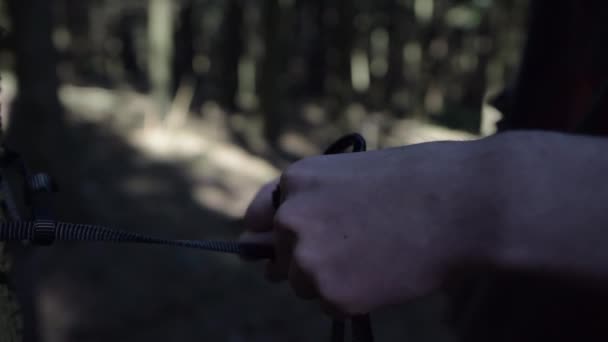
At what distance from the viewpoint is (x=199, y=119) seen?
8.34m

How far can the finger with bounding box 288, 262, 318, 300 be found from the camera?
608 millimetres

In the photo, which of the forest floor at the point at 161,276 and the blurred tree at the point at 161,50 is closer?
the forest floor at the point at 161,276

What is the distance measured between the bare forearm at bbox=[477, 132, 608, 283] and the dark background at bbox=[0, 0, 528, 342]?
143 centimetres

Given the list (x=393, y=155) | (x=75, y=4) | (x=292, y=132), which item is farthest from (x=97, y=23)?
(x=393, y=155)

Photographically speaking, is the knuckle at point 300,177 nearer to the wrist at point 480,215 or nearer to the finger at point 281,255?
the finger at point 281,255

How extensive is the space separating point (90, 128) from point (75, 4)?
522 cm

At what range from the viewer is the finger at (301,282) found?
0.61 m

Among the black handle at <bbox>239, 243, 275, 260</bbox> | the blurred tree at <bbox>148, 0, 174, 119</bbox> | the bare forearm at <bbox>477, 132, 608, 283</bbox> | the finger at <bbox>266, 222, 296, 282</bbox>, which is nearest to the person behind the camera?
the bare forearm at <bbox>477, 132, 608, 283</bbox>

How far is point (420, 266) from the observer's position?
0.58 meters

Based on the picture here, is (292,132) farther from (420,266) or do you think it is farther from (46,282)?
(420,266)

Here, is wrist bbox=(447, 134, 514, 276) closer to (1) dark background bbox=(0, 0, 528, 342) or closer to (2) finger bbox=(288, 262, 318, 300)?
(2) finger bbox=(288, 262, 318, 300)

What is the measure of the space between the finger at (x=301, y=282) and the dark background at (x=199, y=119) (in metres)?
1.22

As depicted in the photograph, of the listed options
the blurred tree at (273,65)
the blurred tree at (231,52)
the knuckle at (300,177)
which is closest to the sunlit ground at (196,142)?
the blurred tree at (273,65)

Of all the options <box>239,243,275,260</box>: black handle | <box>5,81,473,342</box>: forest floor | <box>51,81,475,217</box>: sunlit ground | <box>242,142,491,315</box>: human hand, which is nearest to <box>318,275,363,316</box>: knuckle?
<box>242,142,491,315</box>: human hand
